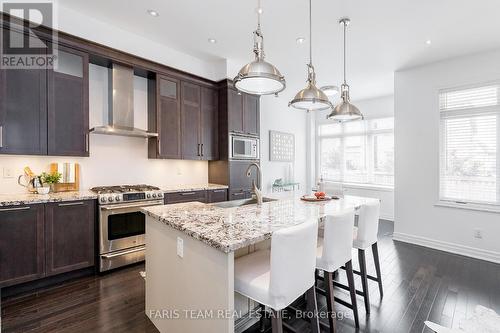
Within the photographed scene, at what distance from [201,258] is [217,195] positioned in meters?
2.76

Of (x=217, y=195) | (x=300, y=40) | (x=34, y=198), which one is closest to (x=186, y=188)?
(x=217, y=195)

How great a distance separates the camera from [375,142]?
6.16m

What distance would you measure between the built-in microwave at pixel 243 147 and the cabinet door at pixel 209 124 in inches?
12.4

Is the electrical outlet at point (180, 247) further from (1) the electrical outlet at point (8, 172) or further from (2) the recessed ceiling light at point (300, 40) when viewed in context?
(2) the recessed ceiling light at point (300, 40)

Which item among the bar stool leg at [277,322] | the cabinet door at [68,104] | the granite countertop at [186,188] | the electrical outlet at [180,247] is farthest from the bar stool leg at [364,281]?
the cabinet door at [68,104]

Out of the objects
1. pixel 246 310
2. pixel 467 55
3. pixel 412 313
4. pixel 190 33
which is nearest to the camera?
pixel 246 310

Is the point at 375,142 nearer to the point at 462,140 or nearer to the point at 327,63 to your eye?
the point at 462,140

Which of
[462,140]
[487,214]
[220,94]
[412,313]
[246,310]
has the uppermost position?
[220,94]

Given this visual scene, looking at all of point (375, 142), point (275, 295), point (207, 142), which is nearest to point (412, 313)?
point (275, 295)

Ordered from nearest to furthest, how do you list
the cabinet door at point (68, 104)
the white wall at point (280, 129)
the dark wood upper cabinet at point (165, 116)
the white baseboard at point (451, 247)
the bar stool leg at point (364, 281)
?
the bar stool leg at point (364, 281) → the cabinet door at point (68, 104) → the white baseboard at point (451, 247) → the dark wood upper cabinet at point (165, 116) → the white wall at point (280, 129)

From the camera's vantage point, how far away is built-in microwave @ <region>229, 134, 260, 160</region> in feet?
14.3

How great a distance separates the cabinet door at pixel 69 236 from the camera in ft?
8.45

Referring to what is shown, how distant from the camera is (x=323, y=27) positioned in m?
3.09

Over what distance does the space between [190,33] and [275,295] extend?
3469mm
